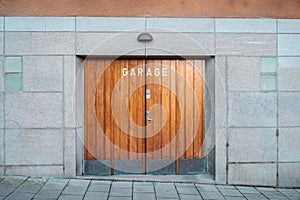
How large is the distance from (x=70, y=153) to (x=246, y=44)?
3.81 m

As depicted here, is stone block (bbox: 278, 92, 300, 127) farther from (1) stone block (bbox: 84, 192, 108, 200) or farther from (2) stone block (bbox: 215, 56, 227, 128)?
(1) stone block (bbox: 84, 192, 108, 200)

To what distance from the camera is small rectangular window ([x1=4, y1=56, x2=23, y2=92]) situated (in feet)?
16.3

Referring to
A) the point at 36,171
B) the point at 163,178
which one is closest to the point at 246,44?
the point at 163,178

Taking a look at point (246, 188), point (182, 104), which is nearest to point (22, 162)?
point (182, 104)

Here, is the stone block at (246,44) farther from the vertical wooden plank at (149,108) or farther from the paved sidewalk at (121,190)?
the paved sidewalk at (121,190)

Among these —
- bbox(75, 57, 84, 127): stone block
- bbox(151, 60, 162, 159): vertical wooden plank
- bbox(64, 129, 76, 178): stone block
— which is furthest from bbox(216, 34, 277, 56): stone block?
bbox(64, 129, 76, 178): stone block

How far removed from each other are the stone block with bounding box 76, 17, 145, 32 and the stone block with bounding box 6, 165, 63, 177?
2.56m

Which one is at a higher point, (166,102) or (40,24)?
(40,24)

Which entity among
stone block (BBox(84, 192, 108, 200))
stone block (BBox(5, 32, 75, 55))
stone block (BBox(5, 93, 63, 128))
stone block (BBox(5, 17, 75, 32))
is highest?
stone block (BBox(5, 17, 75, 32))

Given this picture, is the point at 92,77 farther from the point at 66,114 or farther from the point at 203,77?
the point at 203,77

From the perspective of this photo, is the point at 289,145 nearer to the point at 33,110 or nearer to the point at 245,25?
the point at 245,25

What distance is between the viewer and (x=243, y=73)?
511cm

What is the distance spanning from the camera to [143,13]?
5066 mm

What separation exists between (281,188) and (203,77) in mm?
2518
